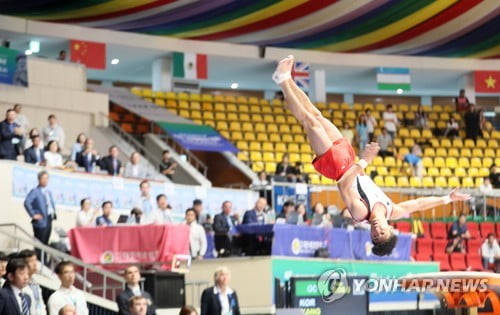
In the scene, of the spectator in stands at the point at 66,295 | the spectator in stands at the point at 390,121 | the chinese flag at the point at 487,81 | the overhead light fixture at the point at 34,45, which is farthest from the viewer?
the chinese flag at the point at 487,81

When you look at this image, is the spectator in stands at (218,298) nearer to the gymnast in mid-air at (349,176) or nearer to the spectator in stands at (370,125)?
the gymnast in mid-air at (349,176)

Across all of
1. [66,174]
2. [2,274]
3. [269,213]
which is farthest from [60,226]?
[2,274]

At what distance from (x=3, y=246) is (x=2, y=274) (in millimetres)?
5545

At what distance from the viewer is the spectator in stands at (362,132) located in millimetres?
28906

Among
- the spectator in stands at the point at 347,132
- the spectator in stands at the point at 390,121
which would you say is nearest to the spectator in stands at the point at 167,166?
the spectator in stands at the point at 347,132

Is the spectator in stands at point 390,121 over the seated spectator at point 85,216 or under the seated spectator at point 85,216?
over

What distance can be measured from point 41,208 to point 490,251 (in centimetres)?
996

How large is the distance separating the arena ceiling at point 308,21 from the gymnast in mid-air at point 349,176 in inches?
686

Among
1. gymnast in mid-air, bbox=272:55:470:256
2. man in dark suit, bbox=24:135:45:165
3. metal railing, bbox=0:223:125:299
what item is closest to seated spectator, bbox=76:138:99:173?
man in dark suit, bbox=24:135:45:165

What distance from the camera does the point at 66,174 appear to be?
19.1 m

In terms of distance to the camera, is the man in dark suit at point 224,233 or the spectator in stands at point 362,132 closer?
the man in dark suit at point 224,233

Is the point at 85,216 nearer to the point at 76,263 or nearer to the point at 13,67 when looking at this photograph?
the point at 76,263

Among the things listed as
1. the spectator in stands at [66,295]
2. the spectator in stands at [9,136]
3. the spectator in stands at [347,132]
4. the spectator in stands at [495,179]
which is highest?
the spectator in stands at [347,132]

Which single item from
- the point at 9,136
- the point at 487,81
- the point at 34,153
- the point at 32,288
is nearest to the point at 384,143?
the point at 487,81
